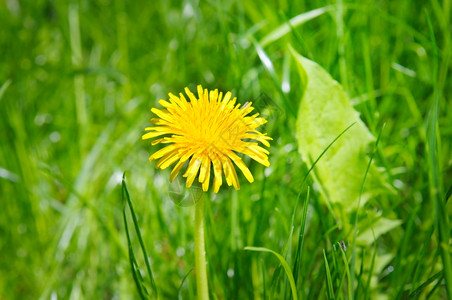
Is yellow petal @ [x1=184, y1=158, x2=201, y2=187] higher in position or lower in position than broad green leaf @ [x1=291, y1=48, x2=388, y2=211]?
higher

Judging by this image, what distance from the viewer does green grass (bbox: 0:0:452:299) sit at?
3.37 feet

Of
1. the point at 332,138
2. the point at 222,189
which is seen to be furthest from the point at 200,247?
the point at 222,189

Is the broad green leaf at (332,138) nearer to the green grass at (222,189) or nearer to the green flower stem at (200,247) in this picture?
the green grass at (222,189)

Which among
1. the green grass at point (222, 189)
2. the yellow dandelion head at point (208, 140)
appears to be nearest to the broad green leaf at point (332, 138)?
the green grass at point (222, 189)

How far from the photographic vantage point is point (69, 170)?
157cm

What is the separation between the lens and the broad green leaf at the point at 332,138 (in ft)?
3.35

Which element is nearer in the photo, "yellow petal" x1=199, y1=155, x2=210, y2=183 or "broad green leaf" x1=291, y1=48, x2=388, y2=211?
"yellow petal" x1=199, y1=155, x2=210, y2=183

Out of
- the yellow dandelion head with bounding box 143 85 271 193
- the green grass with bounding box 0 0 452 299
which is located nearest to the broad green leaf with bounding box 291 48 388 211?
the green grass with bounding box 0 0 452 299

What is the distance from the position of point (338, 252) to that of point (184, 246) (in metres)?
0.40

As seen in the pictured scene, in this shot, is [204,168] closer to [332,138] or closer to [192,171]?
[192,171]

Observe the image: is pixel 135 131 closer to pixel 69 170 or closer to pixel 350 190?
pixel 69 170

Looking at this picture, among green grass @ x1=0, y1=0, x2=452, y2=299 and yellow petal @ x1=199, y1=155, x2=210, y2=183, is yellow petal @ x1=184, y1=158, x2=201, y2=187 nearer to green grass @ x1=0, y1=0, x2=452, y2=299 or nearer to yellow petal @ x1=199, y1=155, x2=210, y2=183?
yellow petal @ x1=199, y1=155, x2=210, y2=183

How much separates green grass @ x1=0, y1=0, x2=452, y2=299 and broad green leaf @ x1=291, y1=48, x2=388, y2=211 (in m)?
0.04

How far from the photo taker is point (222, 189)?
1.35m
